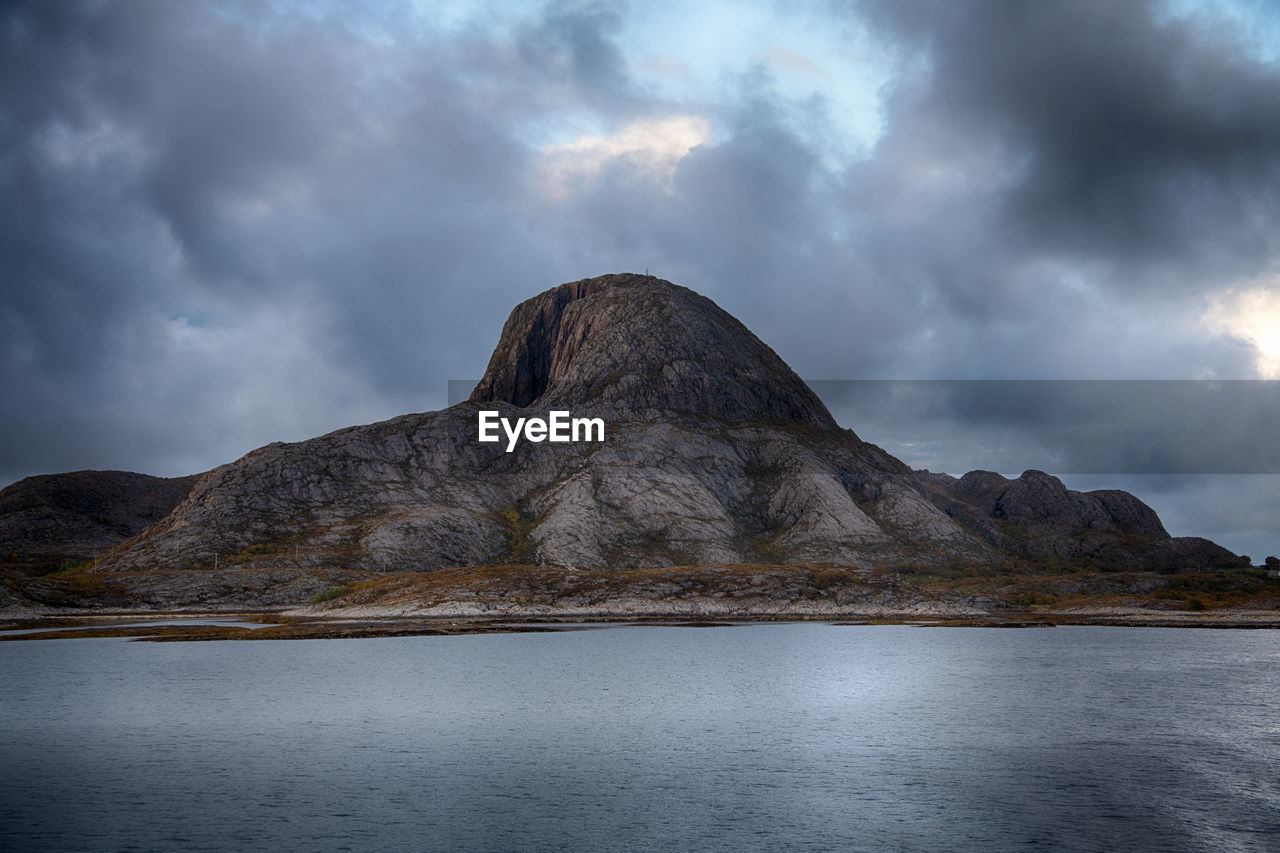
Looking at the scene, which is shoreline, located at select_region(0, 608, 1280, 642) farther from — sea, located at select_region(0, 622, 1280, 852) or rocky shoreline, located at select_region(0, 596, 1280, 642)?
sea, located at select_region(0, 622, 1280, 852)

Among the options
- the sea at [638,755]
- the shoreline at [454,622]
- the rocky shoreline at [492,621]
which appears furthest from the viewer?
the rocky shoreline at [492,621]

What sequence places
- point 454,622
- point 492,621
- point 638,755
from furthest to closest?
1. point 492,621
2. point 454,622
3. point 638,755

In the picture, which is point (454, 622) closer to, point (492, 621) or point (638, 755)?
point (492, 621)

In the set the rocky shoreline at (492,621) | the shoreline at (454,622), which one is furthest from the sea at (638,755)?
the rocky shoreline at (492,621)

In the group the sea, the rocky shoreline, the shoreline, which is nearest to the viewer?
the sea

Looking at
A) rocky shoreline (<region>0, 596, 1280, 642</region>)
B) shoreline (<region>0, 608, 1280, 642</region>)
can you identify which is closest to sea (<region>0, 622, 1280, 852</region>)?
shoreline (<region>0, 608, 1280, 642</region>)

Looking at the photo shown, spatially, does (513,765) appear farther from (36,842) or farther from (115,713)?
(115,713)

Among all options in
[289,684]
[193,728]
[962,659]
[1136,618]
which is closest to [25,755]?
[193,728]

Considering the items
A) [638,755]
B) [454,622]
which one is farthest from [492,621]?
[638,755]

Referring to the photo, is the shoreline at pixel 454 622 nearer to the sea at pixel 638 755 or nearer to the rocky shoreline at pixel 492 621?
the rocky shoreline at pixel 492 621

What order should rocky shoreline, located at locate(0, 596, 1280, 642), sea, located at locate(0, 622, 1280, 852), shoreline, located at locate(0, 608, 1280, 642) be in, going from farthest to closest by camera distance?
rocky shoreline, located at locate(0, 596, 1280, 642) → shoreline, located at locate(0, 608, 1280, 642) → sea, located at locate(0, 622, 1280, 852)
